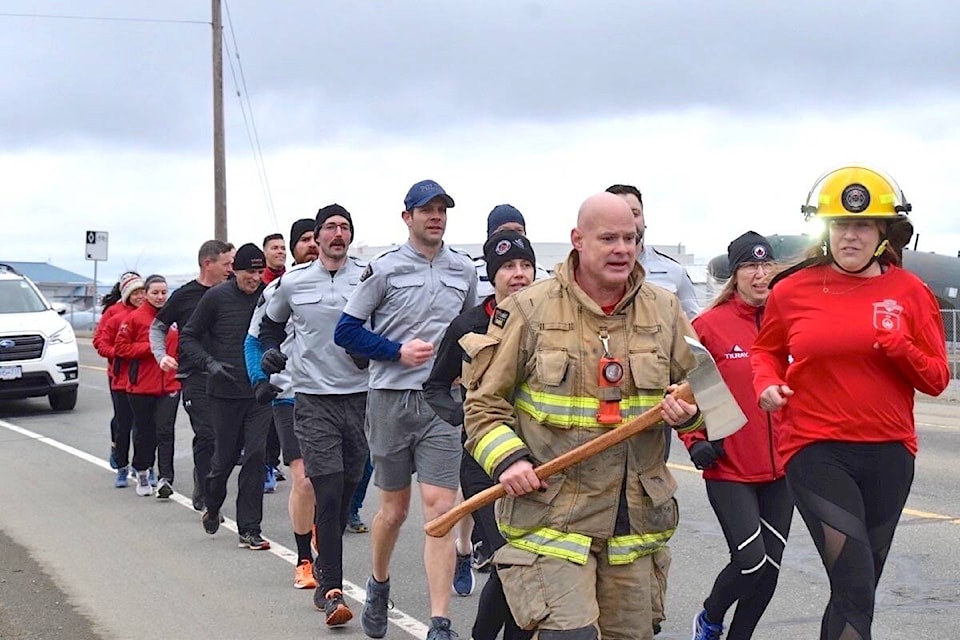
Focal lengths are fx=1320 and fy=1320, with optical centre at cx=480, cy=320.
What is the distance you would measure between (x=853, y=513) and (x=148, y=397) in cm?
803

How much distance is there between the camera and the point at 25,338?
61.8 feet

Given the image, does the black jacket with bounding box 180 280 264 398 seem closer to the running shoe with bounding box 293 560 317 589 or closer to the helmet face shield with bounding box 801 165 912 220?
the running shoe with bounding box 293 560 317 589

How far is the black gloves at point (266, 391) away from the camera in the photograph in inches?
299

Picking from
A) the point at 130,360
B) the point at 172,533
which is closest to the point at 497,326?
the point at 172,533

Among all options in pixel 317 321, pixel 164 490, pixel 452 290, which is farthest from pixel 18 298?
pixel 452 290

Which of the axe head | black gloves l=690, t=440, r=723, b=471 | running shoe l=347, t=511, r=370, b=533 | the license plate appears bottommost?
running shoe l=347, t=511, r=370, b=533

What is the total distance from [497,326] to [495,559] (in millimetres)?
752

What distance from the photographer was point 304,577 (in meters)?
7.41

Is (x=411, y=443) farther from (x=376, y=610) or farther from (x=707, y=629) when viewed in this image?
(x=707, y=629)

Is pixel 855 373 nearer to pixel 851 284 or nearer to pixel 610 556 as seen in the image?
pixel 851 284

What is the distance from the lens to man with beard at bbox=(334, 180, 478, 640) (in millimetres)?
6172

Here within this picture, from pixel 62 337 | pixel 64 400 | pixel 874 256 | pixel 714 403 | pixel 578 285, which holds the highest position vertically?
pixel 874 256

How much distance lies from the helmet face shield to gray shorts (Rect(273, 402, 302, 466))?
149 inches

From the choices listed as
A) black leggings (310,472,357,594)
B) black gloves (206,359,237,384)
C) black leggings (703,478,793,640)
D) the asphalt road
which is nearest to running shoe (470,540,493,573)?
the asphalt road
